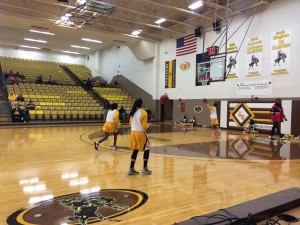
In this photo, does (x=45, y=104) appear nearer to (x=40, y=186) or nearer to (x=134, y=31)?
(x=134, y=31)

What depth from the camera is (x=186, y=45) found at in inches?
662

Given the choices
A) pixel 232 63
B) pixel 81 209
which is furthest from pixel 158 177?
pixel 232 63

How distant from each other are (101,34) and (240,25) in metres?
8.74

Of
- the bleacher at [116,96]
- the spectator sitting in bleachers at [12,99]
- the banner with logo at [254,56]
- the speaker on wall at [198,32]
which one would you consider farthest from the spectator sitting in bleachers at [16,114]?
the banner with logo at [254,56]

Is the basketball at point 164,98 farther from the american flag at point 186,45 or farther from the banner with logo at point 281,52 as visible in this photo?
the banner with logo at point 281,52

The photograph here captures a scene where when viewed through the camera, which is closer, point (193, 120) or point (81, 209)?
point (81, 209)

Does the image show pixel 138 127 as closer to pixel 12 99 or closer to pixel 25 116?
pixel 25 116

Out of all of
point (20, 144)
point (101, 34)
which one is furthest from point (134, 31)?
point (20, 144)

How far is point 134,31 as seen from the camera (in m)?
17.0

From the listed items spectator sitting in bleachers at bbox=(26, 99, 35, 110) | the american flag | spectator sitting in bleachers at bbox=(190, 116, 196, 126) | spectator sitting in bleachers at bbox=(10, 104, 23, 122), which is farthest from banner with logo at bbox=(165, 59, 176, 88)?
spectator sitting in bleachers at bbox=(10, 104, 23, 122)

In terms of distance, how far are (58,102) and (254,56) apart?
11682mm

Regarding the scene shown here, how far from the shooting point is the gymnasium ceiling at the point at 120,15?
497 inches

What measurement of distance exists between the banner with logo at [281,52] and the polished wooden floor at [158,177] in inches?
211

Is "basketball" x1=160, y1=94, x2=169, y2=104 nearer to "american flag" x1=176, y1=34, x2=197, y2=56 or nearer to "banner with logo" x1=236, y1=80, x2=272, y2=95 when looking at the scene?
"american flag" x1=176, y1=34, x2=197, y2=56
